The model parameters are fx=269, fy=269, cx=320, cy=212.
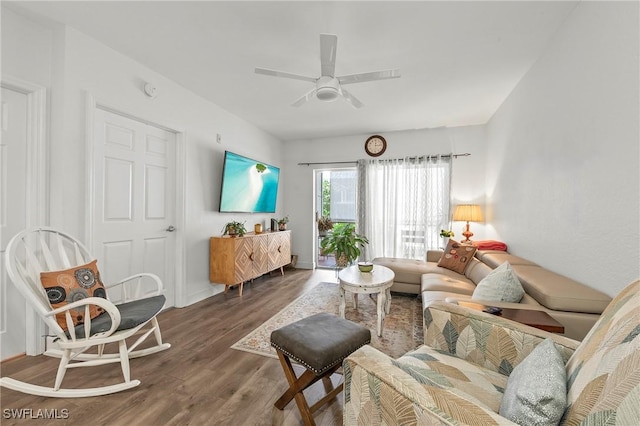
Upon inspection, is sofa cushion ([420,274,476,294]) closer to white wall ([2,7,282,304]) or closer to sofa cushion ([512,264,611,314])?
sofa cushion ([512,264,611,314])

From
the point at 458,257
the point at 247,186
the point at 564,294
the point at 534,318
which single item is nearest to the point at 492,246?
the point at 458,257

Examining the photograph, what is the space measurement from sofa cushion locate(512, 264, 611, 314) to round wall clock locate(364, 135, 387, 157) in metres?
3.40

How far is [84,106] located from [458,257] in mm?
4031

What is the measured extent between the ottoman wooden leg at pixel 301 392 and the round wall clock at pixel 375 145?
162 inches

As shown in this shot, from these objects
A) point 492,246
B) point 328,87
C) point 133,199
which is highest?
point 328,87

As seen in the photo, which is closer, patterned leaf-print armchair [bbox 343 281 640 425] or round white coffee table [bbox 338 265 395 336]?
patterned leaf-print armchair [bbox 343 281 640 425]

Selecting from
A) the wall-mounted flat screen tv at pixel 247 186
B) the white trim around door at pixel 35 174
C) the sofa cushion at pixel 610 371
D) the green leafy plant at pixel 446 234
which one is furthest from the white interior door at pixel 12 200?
the green leafy plant at pixel 446 234

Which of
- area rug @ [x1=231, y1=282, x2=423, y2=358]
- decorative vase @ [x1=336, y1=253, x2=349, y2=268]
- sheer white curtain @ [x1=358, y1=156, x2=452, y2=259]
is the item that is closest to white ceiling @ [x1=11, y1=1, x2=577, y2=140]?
sheer white curtain @ [x1=358, y1=156, x2=452, y2=259]

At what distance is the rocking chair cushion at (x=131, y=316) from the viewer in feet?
5.58

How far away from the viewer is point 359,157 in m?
5.09

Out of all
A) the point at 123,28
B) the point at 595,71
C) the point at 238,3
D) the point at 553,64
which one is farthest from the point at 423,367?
the point at 123,28

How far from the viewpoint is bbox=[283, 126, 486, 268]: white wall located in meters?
4.46

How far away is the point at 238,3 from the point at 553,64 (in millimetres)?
2537

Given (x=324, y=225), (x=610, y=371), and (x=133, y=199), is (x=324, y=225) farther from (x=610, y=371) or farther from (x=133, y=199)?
(x=610, y=371)
